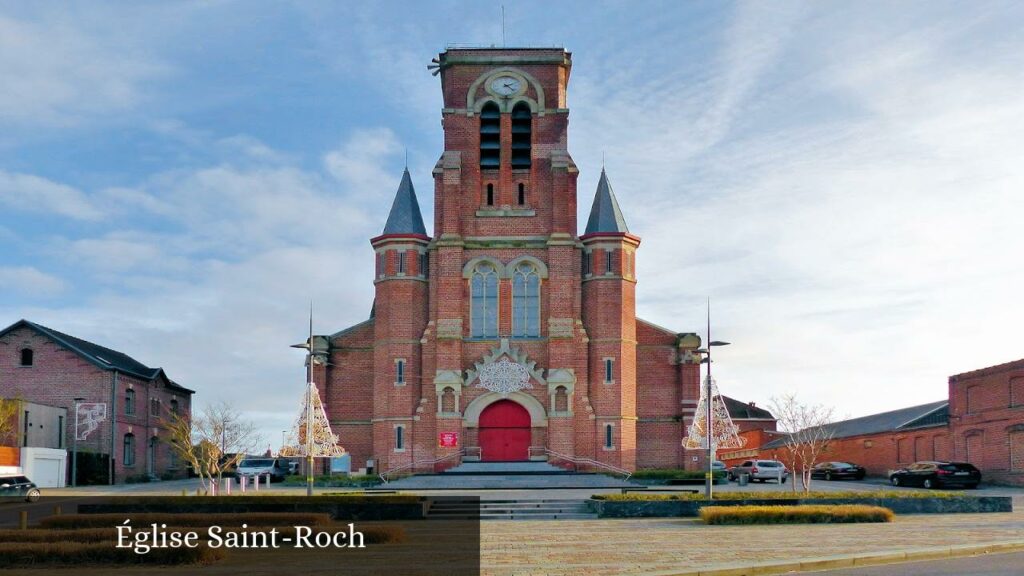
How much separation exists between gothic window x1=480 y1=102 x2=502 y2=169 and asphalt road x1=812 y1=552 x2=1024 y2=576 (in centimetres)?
3479

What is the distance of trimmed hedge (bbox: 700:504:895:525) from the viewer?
90.0 feet

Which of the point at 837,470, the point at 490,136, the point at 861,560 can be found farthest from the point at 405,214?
the point at 861,560

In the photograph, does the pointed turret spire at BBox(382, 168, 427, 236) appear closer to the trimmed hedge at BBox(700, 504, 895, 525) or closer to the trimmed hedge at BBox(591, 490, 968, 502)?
the trimmed hedge at BBox(591, 490, 968, 502)

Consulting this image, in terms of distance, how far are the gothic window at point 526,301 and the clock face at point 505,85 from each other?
866cm

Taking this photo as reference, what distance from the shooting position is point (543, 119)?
5194 cm

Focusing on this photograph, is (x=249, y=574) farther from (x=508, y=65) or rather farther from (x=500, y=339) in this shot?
(x=508, y=65)

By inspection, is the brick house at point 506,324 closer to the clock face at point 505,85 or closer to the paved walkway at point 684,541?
the clock face at point 505,85

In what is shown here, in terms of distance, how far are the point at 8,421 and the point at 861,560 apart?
4097 cm

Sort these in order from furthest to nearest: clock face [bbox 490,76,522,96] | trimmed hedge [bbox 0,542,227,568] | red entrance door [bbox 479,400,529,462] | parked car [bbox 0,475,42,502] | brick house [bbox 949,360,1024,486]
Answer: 1. clock face [bbox 490,76,522,96]
2. red entrance door [bbox 479,400,529,462]
3. brick house [bbox 949,360,1024,486]
4. parked car [bbox 0,475,42,502]
5. trimmed hedge [bbox 0,542,227,568]

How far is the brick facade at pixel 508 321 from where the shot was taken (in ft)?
162

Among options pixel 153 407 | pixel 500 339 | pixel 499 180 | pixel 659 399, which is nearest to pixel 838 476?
pixel 659 399

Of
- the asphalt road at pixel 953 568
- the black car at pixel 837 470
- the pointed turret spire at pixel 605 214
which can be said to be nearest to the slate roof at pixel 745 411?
the black car at pixel 837 470

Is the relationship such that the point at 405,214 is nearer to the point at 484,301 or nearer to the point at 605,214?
the point at 484,301

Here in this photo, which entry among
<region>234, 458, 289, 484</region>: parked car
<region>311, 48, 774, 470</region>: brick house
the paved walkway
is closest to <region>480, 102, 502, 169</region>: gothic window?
<region>311, 48, 774, 470</region>: brick house
